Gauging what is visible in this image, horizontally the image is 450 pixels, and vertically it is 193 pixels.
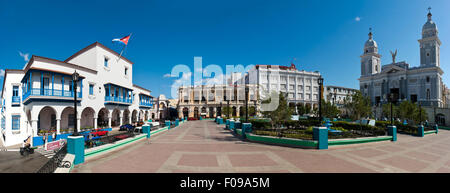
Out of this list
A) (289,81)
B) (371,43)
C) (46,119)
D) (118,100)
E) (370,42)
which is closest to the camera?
(46,119)

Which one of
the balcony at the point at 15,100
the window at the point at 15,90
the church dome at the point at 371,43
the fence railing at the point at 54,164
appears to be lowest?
the fence railing at the point at 54,164

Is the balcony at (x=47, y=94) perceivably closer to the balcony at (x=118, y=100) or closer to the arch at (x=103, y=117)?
the balcony at (x=118, y=100)

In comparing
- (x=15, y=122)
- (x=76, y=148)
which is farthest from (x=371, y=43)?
(x=15, y=122)

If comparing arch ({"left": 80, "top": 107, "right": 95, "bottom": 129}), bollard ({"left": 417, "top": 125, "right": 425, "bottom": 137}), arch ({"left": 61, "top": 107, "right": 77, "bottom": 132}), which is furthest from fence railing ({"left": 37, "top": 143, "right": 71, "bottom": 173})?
bollard ({"left": 417, "top": 125, "right": 425, "bottom": 137})

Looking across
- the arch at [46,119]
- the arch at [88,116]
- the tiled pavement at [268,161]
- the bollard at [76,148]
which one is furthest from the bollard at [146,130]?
the arch at [88,116]

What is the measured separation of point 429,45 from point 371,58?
13.5 meters

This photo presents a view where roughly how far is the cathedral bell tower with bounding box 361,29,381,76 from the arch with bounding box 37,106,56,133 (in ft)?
276

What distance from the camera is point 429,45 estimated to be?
152ft

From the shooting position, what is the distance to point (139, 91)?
3556 cm

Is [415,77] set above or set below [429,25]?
below

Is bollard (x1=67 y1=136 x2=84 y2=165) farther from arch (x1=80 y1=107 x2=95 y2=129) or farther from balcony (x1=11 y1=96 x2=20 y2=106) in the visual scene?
balcony (x1=11 y1=96 x2=20 y2=106)

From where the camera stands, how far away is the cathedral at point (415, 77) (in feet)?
145

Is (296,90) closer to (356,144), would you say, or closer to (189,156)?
(356,144)

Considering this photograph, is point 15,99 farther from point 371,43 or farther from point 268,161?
point 371,43
